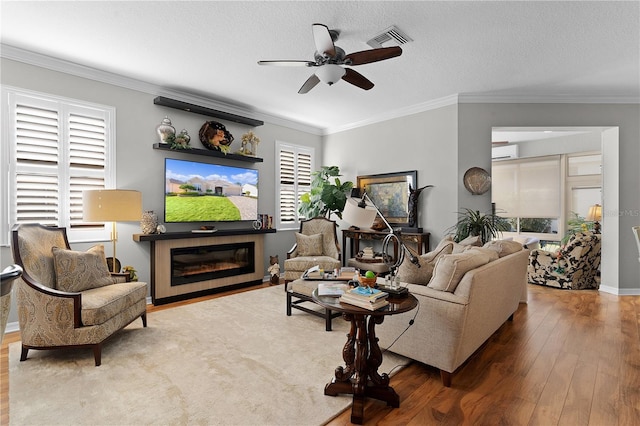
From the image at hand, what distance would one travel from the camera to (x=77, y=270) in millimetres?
2873

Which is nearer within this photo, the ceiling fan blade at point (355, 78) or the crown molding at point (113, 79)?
the ceiling fan blade at point (355, 78)

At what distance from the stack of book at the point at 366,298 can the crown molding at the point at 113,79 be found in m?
3.90

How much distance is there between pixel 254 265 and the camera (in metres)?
5.22

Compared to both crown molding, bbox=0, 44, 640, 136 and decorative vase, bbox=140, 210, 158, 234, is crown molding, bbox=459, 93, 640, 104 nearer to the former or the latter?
crown molding, bbox=0, 44, 640, 136

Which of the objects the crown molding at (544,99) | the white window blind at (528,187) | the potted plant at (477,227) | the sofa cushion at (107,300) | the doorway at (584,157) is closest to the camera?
the sofa cushion at (107,300)

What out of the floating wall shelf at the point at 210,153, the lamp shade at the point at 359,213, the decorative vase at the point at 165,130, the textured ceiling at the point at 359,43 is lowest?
the lamp shade at the point at 359,213

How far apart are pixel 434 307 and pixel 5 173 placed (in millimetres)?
4224

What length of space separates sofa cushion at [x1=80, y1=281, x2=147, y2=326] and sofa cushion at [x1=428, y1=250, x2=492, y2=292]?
2558 millimetres

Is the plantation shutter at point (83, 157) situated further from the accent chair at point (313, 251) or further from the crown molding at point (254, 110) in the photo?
the accent chair at point (313, 251)

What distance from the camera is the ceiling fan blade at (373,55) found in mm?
2566

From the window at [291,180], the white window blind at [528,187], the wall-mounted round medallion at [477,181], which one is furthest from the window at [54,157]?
the white window blind at [528,187]

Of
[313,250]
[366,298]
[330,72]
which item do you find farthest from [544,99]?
[366,298]

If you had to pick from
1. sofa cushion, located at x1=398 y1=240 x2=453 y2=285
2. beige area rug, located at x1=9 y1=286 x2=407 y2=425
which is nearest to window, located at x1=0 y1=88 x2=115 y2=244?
beige area rug, located at x1=9 y1=286 x2=407 y2=425

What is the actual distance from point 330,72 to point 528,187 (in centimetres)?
649
